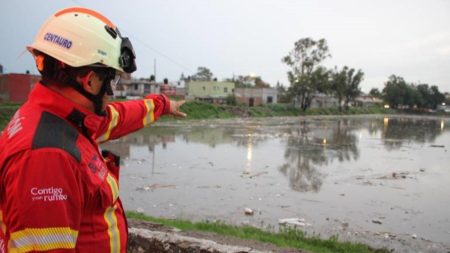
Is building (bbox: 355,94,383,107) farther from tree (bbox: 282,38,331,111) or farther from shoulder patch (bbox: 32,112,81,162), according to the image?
shoulder patch (bbox: 32,112,81,162)

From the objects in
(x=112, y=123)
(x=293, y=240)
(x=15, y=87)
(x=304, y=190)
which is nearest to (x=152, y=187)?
(x=304, y=190)

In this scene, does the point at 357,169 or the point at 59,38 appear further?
the point at 357,169

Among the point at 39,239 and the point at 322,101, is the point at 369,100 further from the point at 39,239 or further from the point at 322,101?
the point at 39,239

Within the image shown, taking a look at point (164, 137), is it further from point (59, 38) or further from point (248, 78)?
point (248, 78)

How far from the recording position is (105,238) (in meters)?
1.87

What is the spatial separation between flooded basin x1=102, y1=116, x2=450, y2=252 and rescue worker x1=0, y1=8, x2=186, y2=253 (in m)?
5.75

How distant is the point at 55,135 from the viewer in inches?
61.2

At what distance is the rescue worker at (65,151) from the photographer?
4.84 ft

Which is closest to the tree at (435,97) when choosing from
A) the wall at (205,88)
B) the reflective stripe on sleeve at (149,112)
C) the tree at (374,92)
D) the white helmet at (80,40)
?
the tree at (374,92)

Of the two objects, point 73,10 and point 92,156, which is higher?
point 73,10

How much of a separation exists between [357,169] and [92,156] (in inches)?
544

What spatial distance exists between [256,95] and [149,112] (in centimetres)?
7523

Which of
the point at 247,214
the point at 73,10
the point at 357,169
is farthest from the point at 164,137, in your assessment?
the point at 73,10

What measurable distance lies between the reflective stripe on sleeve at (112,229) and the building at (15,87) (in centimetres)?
4225
